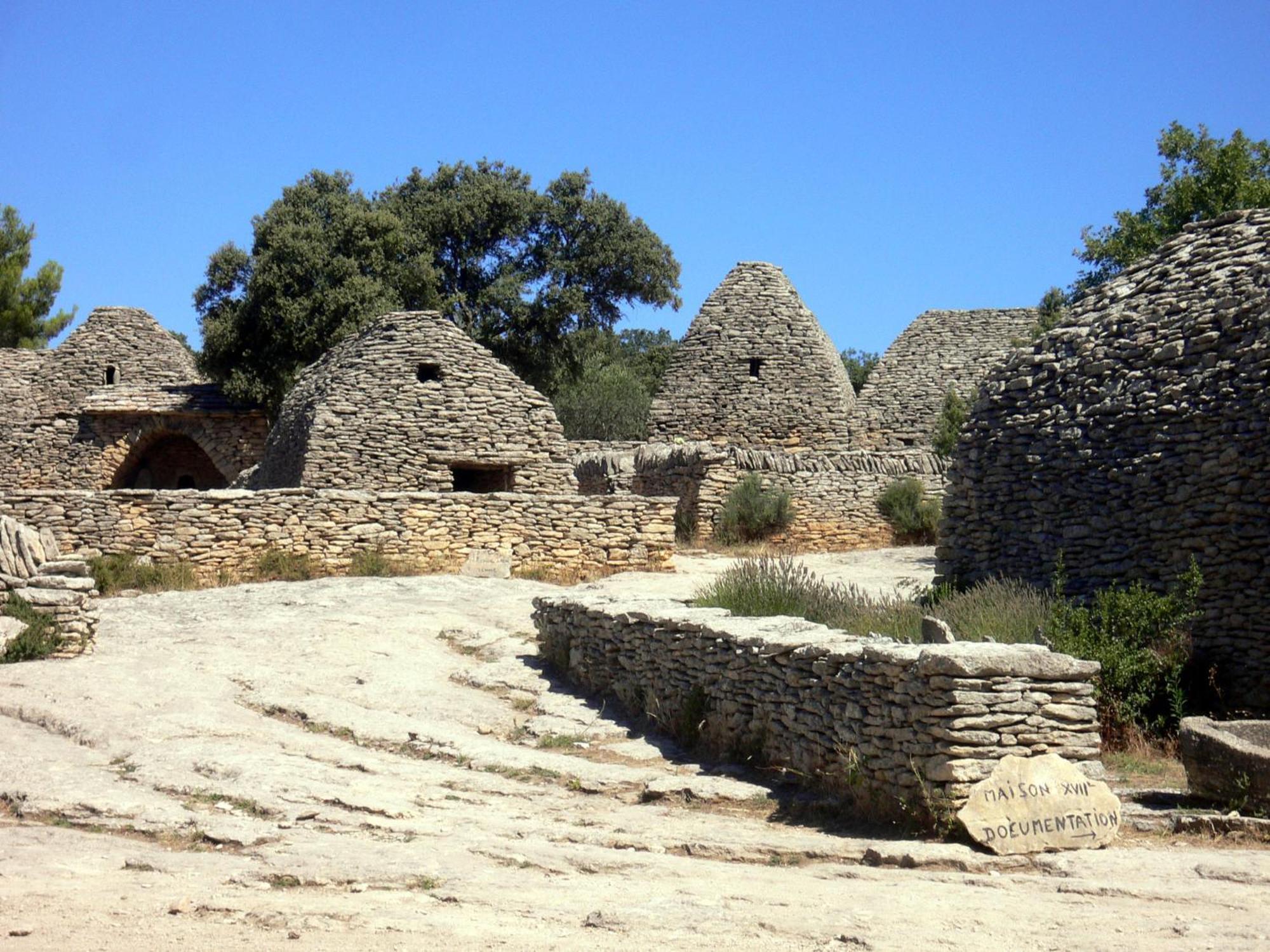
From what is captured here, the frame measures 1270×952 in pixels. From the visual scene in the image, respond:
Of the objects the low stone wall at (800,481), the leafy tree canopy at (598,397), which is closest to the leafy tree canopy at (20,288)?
the leafy tree canopy at (598,397)

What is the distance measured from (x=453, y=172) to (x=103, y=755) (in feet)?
92.3

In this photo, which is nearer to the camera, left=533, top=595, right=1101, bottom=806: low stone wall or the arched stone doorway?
left=533, top=595, right=1101, bottom=806: low stone wall

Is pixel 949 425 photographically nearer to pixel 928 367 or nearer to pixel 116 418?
pixel 928 367

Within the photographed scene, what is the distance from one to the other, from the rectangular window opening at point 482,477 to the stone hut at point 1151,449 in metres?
8.65

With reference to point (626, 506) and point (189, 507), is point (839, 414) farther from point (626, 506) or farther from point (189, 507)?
point (189, 507)

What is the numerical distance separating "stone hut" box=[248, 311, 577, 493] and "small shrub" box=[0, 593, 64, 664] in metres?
8.07

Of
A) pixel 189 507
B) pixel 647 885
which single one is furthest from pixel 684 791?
pixel 189 507

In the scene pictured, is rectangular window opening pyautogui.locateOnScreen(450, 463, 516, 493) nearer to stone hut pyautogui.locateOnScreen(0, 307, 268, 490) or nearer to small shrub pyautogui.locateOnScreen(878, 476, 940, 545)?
small shrub pyautogui.locateOnScreen(878, 476, 940, 545)

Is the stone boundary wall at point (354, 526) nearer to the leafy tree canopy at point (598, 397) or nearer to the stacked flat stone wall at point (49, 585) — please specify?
the stacked flat stone wall at point (49, 585)

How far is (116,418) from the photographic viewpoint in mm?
27703

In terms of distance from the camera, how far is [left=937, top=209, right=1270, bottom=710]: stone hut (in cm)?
960

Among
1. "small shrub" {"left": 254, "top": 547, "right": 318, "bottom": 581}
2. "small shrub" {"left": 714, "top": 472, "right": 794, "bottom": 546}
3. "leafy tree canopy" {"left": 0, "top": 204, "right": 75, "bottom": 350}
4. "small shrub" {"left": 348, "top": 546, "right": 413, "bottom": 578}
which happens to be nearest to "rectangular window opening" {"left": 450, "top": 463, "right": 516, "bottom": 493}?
"small shrub" {"left": 348, "top": 546, "right": 413, "bottom": 578}

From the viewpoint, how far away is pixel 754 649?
833 centimetres

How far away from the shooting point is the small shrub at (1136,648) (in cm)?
897
